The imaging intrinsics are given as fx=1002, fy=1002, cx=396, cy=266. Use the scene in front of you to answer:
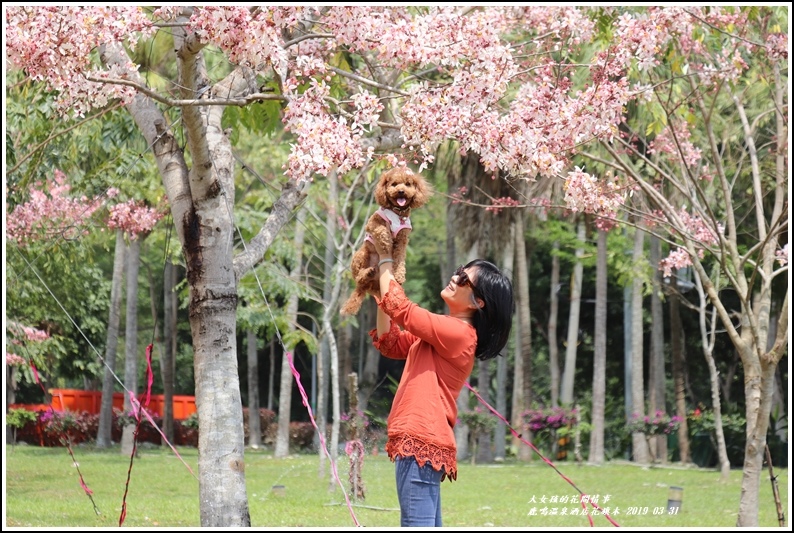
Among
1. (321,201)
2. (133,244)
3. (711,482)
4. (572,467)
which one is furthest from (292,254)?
(711,482)

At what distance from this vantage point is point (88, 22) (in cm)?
433

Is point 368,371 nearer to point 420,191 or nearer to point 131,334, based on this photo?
point 131,334

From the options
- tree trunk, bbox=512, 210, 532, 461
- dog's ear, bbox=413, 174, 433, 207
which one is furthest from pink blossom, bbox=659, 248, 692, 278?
tree trunk, bbox=512, 210, 532, 461

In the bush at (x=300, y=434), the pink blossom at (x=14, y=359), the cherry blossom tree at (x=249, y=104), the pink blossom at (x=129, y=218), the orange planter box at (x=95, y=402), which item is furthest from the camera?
the orange planter box at (x=95, y=402)

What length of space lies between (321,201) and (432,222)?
894 centimetres

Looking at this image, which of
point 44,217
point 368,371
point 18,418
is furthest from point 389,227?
point 368,371

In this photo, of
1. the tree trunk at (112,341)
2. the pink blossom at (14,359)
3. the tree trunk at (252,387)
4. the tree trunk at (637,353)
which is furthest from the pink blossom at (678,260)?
the tree trunk at (252,387)

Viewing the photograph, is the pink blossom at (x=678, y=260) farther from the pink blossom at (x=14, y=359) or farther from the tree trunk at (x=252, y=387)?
the tree trunk at (x=252, y=387)

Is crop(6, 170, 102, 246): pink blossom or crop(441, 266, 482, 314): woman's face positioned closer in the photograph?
crop(441, 266, 482, 314): woman's face

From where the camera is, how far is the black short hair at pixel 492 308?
12.3ft

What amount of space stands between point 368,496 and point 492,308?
28.1 feet

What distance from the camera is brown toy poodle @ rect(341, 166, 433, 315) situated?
12.6 ft

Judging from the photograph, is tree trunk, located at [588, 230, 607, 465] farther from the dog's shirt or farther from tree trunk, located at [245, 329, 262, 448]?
the dog's shirt

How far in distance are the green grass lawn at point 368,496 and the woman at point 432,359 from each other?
4.29 meters
